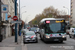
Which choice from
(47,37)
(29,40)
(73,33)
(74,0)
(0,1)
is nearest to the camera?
(47,37)

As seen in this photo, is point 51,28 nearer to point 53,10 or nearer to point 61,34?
point 61,34

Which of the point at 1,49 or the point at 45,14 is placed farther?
the point at 45,14

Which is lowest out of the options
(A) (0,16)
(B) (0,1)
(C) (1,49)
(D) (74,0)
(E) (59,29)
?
(C) (1,49)

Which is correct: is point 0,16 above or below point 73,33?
above

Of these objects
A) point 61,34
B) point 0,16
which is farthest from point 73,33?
point 0,16

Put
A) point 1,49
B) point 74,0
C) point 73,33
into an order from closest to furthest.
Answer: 1. point 1,49
2. point 73,33
3. point 74,0

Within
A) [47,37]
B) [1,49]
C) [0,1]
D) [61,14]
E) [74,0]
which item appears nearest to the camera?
[1,49]

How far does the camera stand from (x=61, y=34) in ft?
54.7

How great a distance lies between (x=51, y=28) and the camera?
16.7 metres

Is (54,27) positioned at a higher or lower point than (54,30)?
higher

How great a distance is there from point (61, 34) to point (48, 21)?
1995 millimetres

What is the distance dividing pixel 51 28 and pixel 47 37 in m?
1.07

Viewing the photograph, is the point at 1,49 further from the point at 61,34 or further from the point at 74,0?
the point at 74,0

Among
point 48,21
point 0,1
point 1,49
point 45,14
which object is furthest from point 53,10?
point 1,49
